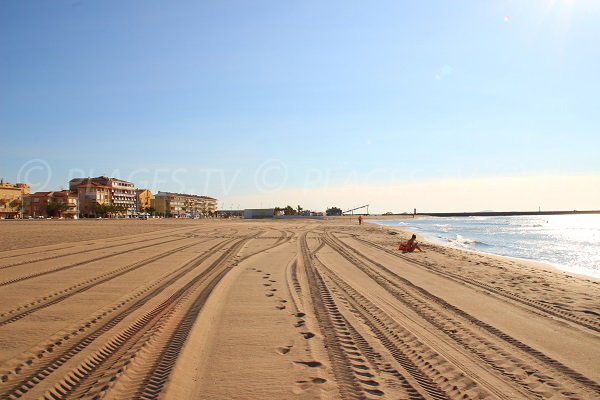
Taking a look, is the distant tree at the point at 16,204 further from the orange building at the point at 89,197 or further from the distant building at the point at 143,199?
the distant building at the point at 143,199

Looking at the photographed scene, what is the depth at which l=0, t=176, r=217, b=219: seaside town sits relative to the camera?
10281cm

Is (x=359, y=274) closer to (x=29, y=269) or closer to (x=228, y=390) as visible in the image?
(x=228, y=390)

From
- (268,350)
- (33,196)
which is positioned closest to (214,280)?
(268,350)

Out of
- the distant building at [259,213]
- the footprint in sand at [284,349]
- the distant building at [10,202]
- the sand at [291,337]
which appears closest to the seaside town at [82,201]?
the distant building at [10,202]

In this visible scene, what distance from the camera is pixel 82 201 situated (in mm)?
121562

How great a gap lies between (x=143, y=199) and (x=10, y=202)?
50996 millimetres

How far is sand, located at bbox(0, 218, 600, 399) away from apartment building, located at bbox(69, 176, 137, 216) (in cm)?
12346

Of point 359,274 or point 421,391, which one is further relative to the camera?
point 359,274

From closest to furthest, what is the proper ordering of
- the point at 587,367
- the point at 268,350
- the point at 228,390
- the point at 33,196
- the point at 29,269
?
the point at 228,390 → the point at 587,367 → the point at 268,350 → the point at 29,269 → the point at 33,196

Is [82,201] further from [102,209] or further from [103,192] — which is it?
[102,209]

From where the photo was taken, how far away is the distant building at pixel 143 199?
145 metres

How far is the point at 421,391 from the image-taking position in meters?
3.88

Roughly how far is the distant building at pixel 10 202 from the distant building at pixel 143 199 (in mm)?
42025

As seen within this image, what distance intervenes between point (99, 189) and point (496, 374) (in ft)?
444
